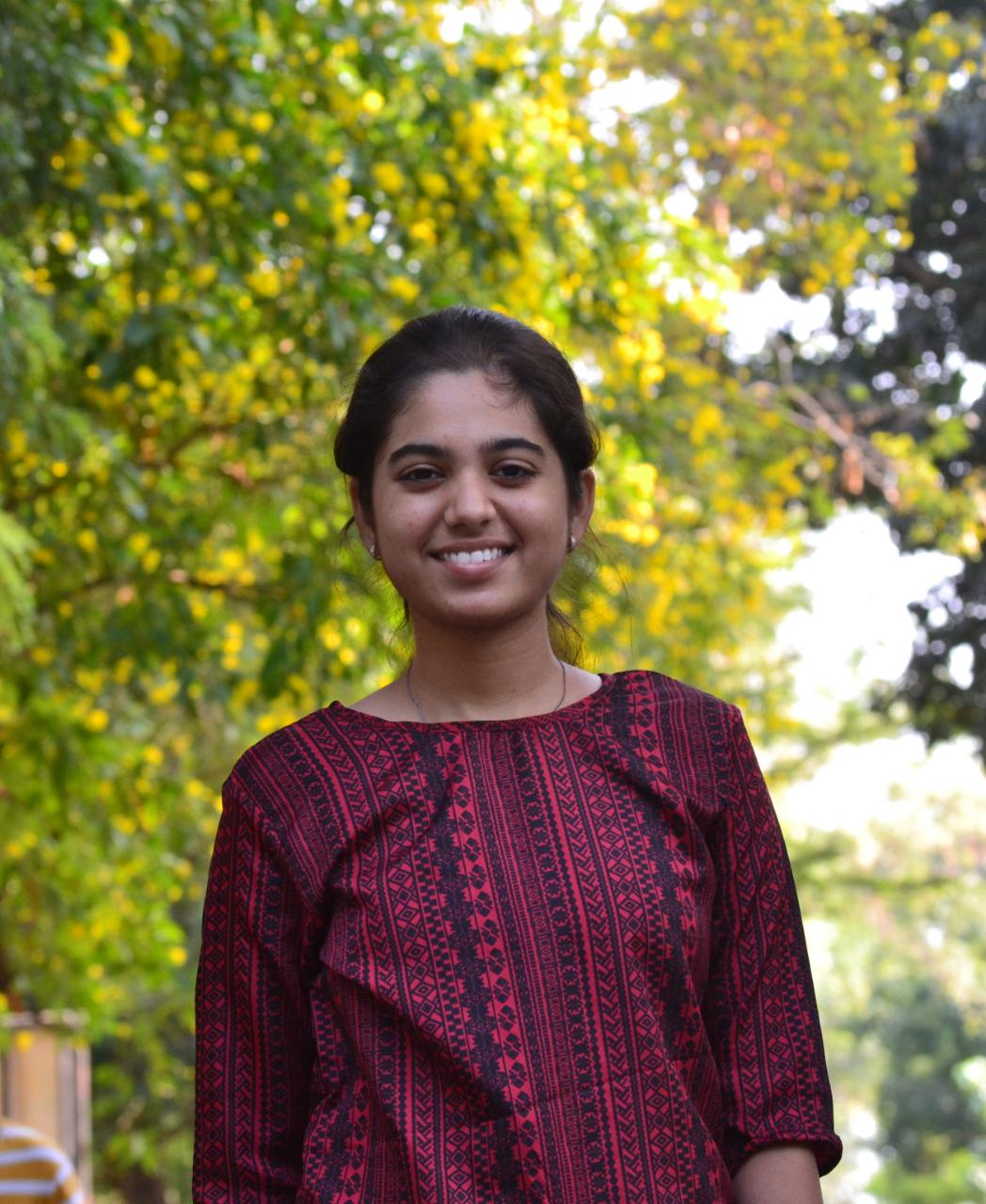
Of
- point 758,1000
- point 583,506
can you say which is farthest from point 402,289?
point 758,1000

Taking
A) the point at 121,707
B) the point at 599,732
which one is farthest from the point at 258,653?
the point at 599,732

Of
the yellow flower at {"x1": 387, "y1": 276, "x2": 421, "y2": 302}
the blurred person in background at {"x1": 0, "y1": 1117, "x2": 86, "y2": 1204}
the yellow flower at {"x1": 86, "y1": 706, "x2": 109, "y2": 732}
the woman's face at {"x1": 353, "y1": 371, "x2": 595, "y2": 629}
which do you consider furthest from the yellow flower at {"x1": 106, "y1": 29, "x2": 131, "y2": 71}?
the woman's face at {"x1": 353, "y1": 371, "x2": 595, "y2": 629}

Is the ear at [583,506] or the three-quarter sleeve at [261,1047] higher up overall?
the ear at [583,506]

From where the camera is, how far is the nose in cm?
183

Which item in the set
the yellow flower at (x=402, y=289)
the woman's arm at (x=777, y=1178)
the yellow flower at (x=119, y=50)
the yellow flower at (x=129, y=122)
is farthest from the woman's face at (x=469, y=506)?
the yellow flower at (x=402, y=289)

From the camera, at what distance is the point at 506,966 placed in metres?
1.75

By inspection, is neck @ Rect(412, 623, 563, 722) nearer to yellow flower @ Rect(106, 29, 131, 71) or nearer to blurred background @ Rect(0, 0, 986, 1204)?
blurred background @ Rect(0, 0, 986, 1204)

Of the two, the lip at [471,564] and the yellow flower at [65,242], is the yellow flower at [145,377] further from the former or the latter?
the lip at [471,564]

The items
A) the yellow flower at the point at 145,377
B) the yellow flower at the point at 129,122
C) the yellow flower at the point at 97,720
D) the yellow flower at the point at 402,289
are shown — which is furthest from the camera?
the yellow flower at the point at 97,720

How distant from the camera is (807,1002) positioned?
1.90 meters

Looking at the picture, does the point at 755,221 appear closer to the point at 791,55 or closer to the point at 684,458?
the point at 791,55

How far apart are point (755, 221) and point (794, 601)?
11.5 ft

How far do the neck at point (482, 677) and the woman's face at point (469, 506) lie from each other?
0.03 m

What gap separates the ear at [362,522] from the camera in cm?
197
